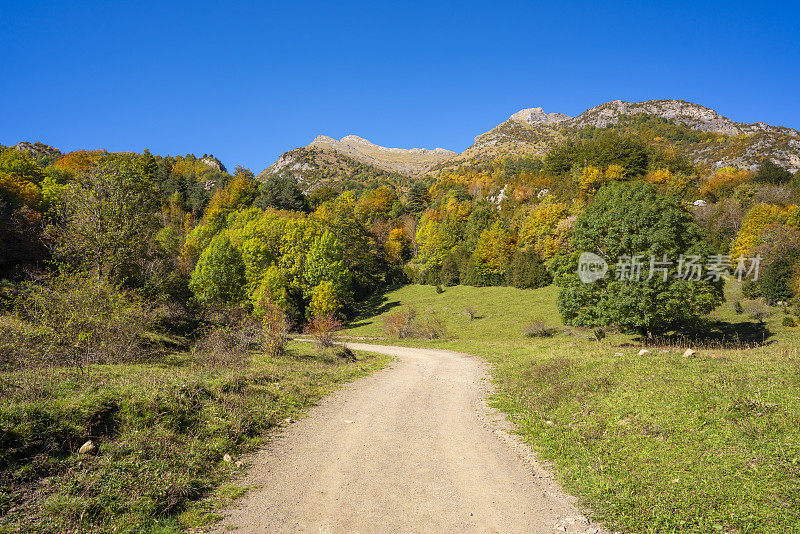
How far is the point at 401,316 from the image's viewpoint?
36.6m

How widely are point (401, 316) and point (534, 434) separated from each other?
2806 cm

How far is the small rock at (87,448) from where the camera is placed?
6.14 meters

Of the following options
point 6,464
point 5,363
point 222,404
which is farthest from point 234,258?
point 6,464

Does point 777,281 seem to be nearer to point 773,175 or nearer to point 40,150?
point 773,175

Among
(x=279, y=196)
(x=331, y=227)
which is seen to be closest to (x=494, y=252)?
(x=331, y=227)

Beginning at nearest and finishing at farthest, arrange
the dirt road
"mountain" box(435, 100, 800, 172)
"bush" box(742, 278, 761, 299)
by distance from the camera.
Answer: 1. the dirt road
2. "bush" box(742, 278, 761, 299)
3. "mountain" box(435, 100, 800, 172)

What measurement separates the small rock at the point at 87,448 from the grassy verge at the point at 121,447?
13 cm

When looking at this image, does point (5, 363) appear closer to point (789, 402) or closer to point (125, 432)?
point (125, 432)

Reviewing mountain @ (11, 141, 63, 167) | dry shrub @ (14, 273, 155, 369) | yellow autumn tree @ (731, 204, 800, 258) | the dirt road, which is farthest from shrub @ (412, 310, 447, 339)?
mountain @ (11, 141, 63, 167)

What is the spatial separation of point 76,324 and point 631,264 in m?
26.7

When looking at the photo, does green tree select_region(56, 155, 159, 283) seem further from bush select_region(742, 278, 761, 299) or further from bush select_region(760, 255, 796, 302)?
bush select_region(742, 278, 761, 299)

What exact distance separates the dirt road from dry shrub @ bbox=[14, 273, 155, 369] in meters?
8.01

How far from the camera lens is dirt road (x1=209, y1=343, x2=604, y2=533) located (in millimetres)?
5199

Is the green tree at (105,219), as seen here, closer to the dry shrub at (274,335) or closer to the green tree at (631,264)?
the dry shrub at (274,335)
